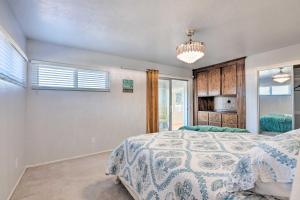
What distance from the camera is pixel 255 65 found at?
419cm

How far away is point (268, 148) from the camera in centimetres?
101

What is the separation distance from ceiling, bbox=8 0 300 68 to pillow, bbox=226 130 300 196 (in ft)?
5.68

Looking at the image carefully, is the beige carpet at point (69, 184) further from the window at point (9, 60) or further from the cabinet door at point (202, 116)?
the cabinet door at point (202, 116)

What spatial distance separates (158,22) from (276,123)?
335 centimetres

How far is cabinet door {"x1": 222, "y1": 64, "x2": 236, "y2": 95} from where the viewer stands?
4703mm

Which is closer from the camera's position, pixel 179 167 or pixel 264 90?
pixel 179 167

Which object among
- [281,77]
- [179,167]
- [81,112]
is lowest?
[179,167]

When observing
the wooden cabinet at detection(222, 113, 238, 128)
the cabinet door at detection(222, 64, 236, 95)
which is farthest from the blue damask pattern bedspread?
the cabinet door at detection(222, 64, 236, 95)

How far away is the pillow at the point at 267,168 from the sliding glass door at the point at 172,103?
4.38 meters

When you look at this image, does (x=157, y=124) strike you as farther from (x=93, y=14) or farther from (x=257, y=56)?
(x=93, y=14)

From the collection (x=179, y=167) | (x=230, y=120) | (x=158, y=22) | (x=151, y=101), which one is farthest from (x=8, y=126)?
(x=230, y=120)

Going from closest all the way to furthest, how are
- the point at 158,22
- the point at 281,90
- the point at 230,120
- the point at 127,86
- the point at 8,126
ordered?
the point at 8,126
the point at 158,22
the point at 281,90
the point at 127,86
the point at 230,120

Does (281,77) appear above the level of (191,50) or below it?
below

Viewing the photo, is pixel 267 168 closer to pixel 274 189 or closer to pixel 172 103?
pixel 274 189
